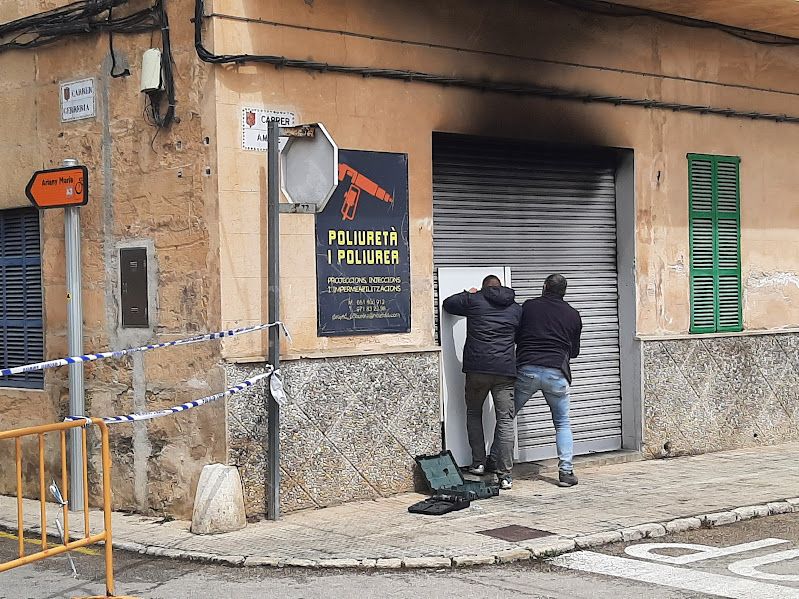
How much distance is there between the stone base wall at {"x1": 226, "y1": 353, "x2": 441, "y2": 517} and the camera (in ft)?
30.6

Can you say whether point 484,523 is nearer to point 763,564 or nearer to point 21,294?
point 763,564

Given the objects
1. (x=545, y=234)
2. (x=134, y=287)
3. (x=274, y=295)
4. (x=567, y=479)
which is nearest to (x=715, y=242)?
(x=545, y=234)

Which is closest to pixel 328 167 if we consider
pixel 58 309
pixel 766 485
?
pixel 58 309

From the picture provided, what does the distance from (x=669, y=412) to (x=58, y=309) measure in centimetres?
618

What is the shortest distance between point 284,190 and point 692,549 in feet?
13.4

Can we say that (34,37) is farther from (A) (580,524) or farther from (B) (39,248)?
(A) (580,524)

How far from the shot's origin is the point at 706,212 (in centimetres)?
1291

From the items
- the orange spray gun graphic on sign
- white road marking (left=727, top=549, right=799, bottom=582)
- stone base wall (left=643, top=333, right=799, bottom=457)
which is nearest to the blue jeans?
stone base wall (left=643, top=333, right=799, bottom=457)

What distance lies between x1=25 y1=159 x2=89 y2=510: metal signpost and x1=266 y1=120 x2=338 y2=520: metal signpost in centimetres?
174

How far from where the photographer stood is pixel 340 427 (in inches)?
388

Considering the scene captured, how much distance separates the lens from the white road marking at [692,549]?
7.88 m

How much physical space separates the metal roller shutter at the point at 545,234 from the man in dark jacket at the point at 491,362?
0.65 m

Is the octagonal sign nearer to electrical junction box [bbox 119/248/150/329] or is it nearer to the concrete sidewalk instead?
electrical junction box [bbox 119/248/150/329]


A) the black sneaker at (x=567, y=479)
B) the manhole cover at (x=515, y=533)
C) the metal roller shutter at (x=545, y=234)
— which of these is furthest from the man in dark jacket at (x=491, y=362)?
the manhole cover at (x=515, y=533)
